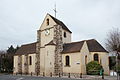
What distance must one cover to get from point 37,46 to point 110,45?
17.1 metres

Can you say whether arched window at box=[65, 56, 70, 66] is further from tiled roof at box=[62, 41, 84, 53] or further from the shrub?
the shrub

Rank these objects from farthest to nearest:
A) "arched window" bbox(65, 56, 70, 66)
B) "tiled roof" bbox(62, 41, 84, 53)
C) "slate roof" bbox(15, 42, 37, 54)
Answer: "slate roof" bbox(15, 42, 37, 54), "arched window" bbox(65, 56, 70, 66), "tiled roof" bbox(62, 41, 84, 53)

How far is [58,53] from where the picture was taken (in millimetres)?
38594

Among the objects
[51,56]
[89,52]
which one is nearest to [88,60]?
[89,52]

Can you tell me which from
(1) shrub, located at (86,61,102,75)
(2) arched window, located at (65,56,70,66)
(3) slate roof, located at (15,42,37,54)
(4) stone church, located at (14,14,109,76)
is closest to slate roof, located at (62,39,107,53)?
(4) stone church, located at (14,14,109,76)

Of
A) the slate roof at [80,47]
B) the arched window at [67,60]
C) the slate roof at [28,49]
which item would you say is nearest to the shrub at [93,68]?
the slate roof at [80,47]

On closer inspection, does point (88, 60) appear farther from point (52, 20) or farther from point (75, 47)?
point (52, 20)

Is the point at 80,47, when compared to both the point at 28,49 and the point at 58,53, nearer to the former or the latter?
the point at 58,53

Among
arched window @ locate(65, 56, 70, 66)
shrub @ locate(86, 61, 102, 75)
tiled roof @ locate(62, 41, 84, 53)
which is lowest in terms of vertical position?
shrub @ locate(86, 61, 102, 75)

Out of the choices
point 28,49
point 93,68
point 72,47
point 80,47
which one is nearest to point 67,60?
point 72,47

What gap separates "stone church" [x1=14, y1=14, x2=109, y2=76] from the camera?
3603 cm

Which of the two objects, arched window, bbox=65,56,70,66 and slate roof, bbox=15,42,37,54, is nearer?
arched window, bbox=65,56,70,66

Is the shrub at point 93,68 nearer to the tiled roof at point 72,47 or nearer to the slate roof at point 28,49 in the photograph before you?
the tiled roof at point 72,47

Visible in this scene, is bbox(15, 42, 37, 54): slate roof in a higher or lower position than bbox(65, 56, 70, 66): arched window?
higher
